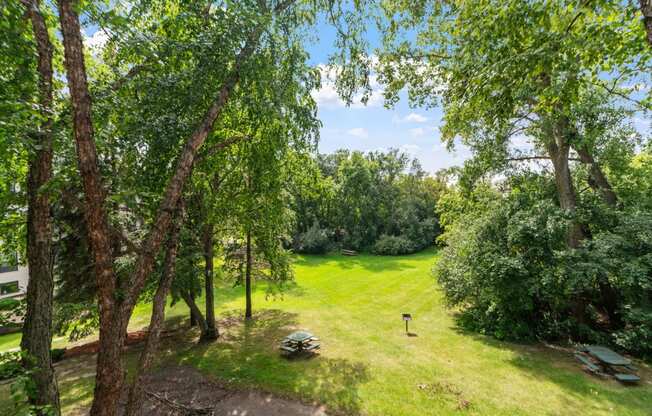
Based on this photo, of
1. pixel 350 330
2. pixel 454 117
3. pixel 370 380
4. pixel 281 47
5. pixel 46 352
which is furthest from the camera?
pixel 350 330

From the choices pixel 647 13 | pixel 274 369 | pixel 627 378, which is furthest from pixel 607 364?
pixel 274 369

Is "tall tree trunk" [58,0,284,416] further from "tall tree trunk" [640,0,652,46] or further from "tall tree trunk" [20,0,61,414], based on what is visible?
"tall tree trunk" [640,0,652,46]

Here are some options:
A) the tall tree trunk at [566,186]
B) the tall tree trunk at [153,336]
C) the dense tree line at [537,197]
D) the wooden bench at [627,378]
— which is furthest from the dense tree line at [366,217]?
the tall tree trunk at [153,336]

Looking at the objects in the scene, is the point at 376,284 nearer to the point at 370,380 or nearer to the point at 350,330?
the point at 350,330

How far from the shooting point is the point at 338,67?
6.83 metres

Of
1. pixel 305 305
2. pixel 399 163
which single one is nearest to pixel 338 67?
pixel 305 305

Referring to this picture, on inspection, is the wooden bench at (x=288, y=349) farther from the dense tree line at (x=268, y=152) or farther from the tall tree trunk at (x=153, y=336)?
the tall tree trunk at (x=153, y=336)

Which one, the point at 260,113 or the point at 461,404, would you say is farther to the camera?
the point at 461,404

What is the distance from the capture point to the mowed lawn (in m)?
6.81

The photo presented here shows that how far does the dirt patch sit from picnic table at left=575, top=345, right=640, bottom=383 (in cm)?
731

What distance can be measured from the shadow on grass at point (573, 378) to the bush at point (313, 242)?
978 inches

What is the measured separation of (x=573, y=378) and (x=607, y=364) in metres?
1.17

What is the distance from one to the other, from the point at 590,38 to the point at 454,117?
2.52 m

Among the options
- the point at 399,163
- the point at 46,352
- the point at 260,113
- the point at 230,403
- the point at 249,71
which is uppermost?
the point at 399,163
